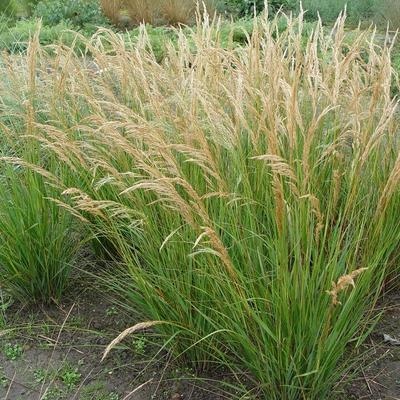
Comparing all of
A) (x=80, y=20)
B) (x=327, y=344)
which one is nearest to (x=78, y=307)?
(x=327, y=344)

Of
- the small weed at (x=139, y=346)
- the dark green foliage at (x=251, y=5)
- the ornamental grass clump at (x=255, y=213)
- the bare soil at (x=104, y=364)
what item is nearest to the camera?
the ornamental grass clump at (x=255, y=213)

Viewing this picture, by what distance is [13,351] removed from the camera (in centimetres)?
286

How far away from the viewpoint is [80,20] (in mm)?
9859

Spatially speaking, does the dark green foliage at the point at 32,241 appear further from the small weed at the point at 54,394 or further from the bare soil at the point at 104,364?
the small weed at the point at 54,394

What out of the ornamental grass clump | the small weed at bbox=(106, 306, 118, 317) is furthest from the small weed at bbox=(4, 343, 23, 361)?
the ornamental grass clump

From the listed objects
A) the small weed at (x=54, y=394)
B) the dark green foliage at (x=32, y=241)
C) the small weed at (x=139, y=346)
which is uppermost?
the dark green foliage at (x=32, y=241)

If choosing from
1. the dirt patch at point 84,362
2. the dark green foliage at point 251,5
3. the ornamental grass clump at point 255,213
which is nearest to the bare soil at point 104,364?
the dirt patch at point 84,362

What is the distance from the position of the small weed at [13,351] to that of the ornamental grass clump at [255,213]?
56 centimetres

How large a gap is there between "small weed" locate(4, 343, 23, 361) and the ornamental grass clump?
0.56m

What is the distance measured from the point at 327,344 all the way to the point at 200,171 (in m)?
0.89

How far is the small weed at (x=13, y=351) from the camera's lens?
284cm

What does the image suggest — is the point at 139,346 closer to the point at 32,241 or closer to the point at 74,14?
the point at 32,241

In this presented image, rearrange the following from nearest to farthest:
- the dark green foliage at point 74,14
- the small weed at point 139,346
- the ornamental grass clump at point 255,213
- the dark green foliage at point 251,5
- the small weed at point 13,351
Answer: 1. the ornamental grass clump at point 255,213
2. the small weed at point 139,346
3. the small weed at point 13,351
4. the dark green foliage at point 74,14
5. the dark green foliage at point 251,5

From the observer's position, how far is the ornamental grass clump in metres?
2.03
